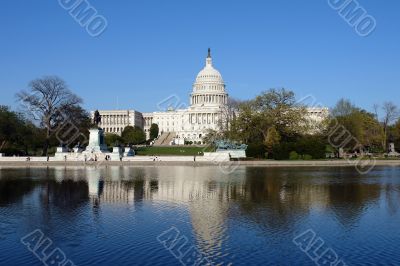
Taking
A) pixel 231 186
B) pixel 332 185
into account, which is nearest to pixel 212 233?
pixel 231 186

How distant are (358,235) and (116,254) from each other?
283 inches

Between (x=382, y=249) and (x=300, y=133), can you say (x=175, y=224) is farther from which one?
(x=300, y=133)

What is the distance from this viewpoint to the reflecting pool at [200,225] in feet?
41.9

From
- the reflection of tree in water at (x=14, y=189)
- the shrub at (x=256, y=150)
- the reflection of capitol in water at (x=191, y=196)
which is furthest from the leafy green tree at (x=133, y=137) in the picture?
the reflection of capitol in water at (x=191, y=196)

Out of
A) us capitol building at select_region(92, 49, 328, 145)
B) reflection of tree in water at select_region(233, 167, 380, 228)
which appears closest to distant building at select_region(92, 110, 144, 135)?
us capitol building at select_region(92, 49, 328, 145)

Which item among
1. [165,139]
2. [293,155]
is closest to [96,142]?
[293,155]

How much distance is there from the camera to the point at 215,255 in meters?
12.8

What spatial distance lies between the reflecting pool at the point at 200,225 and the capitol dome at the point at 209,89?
116 m

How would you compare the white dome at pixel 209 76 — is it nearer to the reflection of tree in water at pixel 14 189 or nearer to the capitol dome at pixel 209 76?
the capitol dome at pixel 209 76

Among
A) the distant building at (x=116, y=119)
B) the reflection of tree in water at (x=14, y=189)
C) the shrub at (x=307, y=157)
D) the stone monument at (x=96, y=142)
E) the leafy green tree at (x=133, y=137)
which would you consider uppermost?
the distant building at (x=116, y=119)

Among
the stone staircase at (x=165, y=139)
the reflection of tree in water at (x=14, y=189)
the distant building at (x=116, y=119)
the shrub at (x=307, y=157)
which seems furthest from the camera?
the distant building at (x=116, y=119)
